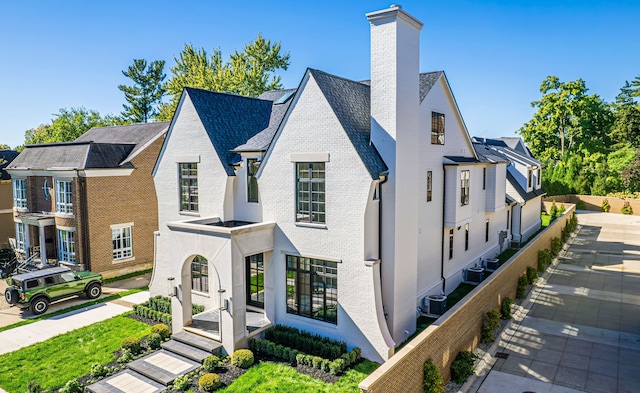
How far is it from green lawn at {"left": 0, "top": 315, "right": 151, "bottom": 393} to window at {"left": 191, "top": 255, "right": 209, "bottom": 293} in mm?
2497

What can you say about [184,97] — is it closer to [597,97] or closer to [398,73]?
[398,73]

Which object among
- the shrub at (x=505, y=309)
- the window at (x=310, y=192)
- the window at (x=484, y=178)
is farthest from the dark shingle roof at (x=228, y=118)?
the shrub at (x=505, y=309)

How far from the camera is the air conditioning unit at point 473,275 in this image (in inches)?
802

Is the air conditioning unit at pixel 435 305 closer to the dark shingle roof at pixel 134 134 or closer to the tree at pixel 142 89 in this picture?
the dark shingle roof at pixel 134 134

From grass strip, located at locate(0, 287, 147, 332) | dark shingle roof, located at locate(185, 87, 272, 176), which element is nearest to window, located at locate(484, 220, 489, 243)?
dark shingle roof, located at locate(185, 87, 272, 176)

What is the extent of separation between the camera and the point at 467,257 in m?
21.1

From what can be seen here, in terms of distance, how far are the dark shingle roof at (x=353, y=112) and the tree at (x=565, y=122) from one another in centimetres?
5259

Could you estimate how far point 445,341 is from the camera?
1206cm

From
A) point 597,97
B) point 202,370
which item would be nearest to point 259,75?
point 202,370

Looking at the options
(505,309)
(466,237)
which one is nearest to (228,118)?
(466,237)

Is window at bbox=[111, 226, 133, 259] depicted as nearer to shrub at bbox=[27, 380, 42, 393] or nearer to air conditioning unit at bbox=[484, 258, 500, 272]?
shrub at bbox=[27, 380, 42, 393]

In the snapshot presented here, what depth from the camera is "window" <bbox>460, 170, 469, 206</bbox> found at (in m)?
18.8

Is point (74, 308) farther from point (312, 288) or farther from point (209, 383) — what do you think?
point (312, 288)

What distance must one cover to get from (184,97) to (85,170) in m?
8.73
